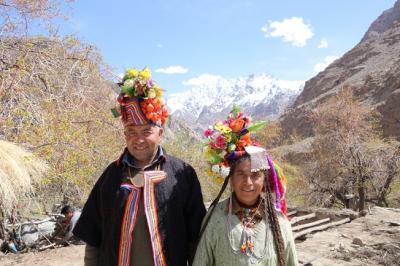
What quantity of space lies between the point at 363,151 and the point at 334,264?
32.5 feet

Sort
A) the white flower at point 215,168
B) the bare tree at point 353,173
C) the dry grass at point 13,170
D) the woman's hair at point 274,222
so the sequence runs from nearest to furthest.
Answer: the woman's hair at point 274,222 → the white flower at point 215,168 → the dry grass at point 13,170 → the bare tree at point 353,173

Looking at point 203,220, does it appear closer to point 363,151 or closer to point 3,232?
point 3,232

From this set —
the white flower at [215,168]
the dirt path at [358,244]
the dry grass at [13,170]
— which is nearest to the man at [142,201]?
the white flower at [215,168]

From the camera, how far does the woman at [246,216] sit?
2.14m

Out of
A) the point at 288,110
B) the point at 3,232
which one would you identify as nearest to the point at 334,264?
the point at 3,232

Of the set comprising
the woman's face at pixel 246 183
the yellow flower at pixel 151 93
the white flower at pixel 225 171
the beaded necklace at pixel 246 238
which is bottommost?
the beaded necklace at pixel 246 238

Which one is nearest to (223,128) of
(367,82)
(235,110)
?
(235,110)

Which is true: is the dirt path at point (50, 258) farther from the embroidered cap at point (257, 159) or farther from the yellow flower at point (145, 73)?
the embroidered cap at point (257, 159)

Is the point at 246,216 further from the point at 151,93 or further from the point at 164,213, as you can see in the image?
the point at 151,93

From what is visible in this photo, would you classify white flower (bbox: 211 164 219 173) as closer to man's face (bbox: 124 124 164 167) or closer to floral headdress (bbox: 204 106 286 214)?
floral headdress (bbox: 204 106 286 214)

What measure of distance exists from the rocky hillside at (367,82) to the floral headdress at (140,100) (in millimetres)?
31245

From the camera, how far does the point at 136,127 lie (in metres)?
2.19

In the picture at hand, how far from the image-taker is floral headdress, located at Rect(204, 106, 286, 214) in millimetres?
2270

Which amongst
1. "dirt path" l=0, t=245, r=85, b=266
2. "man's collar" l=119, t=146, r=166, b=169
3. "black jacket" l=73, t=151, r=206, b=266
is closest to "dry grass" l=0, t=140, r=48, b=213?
"dirt path" l=0, t=245, r=85, b=266
